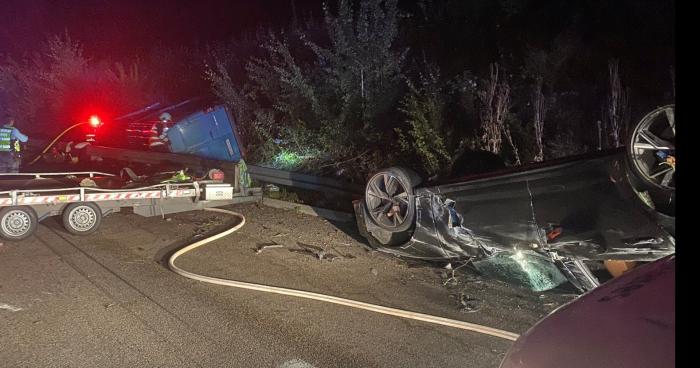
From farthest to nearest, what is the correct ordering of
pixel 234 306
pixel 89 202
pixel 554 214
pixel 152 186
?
pixel 152 186
pixel 89 202
pixel 234 306
pixel 554 214

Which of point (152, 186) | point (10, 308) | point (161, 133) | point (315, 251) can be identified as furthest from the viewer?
point (161, 133)

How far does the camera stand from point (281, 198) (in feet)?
34.0

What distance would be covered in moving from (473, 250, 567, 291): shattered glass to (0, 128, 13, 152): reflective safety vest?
9.01m

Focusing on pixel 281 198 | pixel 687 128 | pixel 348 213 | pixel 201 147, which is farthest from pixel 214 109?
pixel 687 128

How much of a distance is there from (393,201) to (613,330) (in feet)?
15.5

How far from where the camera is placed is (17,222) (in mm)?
7461

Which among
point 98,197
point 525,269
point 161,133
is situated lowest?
point 525,269

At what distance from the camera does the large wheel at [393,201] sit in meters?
6.58

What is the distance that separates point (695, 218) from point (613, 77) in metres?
7.17

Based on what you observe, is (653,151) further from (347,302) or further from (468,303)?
(347,302)

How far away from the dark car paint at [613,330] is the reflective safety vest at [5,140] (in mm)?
11132

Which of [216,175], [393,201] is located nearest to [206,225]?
[216,175]

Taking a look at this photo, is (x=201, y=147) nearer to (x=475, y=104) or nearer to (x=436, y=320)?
(x=475, y=104)

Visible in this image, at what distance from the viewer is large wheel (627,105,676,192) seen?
4.64 metres
